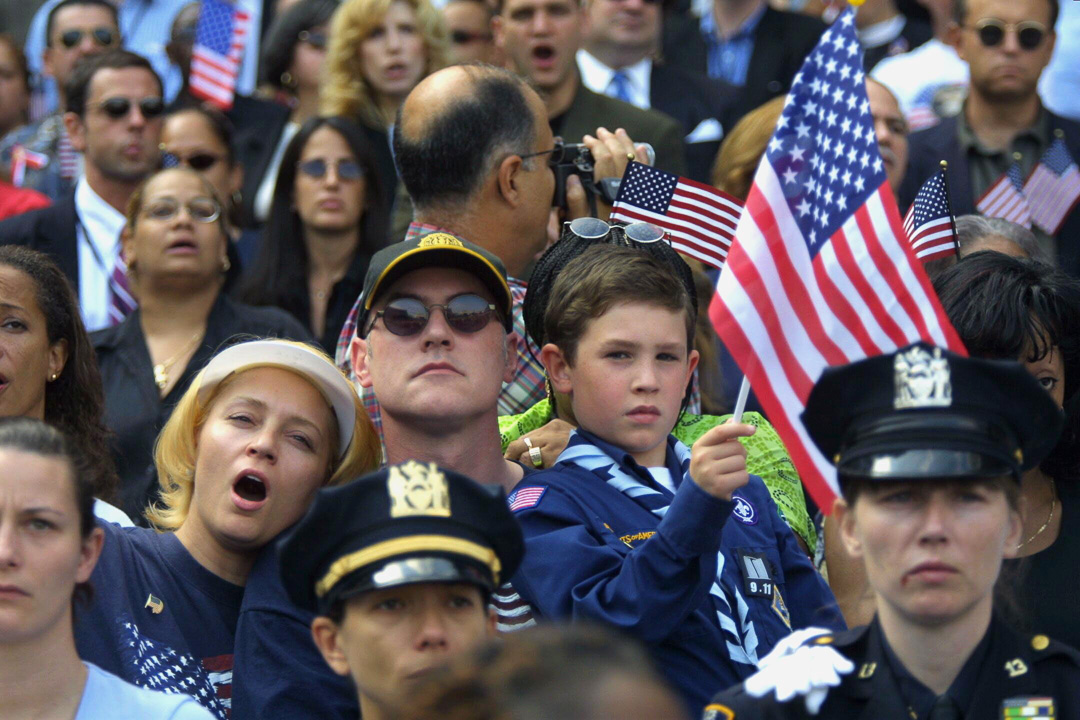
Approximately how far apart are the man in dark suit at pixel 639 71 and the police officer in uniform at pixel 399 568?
18.1ft

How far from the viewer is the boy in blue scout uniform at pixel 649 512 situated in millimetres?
4027

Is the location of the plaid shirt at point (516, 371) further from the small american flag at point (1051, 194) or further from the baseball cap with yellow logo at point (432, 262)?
the small american flag at point (1051, 194)

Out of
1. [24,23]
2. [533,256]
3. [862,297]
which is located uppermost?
[24,23]

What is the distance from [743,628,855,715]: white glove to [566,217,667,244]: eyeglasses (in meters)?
1.95

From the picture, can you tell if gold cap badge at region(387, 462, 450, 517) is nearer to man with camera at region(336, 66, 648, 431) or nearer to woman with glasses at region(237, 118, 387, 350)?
man with camera at region(336, 66, 648, 431)

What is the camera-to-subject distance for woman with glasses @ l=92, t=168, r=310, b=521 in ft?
22.0

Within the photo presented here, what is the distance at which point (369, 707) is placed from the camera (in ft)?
12.1

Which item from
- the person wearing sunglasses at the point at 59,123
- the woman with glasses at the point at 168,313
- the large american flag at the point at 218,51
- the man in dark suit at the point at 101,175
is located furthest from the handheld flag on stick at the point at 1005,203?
the person wearing sunglasses at the point at 59,123

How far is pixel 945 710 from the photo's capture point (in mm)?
3357

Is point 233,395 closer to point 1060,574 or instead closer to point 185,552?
point 185,552

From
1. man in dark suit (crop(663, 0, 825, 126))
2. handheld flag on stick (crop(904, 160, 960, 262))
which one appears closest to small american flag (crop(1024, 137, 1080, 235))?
handheld flag on stick (crop(904, 160, 960, 262))

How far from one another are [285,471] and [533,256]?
1.78 m

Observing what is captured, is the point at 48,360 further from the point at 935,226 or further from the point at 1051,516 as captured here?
the point at 1051,516

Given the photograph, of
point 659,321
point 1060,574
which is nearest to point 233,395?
point 659,321
